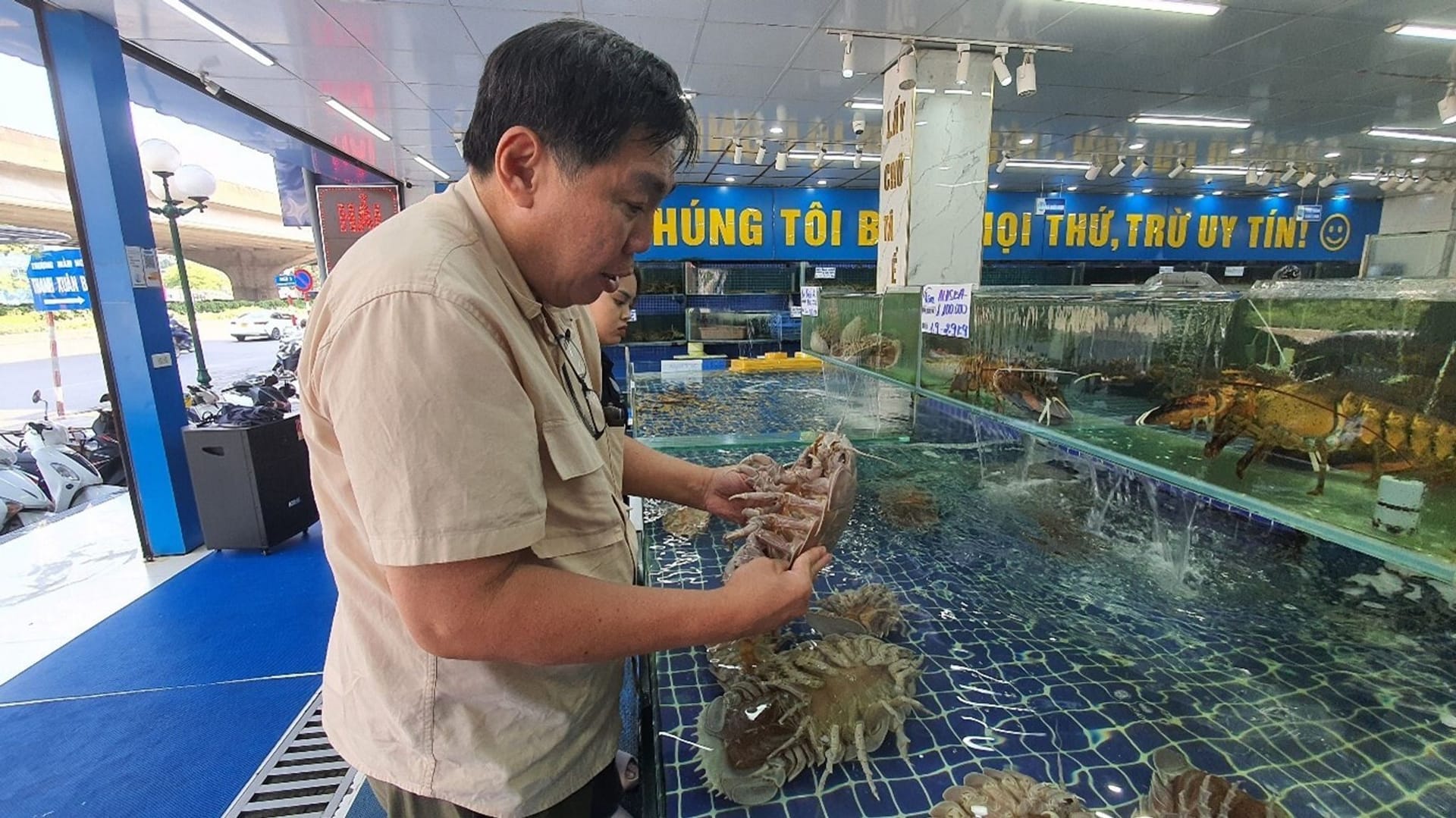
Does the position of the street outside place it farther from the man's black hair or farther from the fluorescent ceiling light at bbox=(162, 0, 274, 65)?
the man's black hair

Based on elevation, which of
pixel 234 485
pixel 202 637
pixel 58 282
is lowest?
pixel 202 637

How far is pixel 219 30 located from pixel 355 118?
239cm

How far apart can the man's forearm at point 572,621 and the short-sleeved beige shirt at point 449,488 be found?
0.11 feet

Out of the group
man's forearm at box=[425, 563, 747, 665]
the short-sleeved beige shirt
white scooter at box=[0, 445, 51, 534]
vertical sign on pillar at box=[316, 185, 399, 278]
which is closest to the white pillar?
the short-sleeved beige shirt

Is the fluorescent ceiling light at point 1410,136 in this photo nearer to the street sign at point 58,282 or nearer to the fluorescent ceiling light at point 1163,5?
the fluorescent ceiling light at point 1163,5

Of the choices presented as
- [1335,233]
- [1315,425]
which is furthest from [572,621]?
[1335,233]

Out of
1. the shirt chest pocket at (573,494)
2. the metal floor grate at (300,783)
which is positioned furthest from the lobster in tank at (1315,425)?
the metal floor grate at (300,783)

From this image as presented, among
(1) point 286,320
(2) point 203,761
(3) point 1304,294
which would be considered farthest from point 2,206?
(3) point 1304,294

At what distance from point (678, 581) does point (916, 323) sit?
1.76 metres

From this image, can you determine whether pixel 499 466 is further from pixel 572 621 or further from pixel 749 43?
pixel 749 43

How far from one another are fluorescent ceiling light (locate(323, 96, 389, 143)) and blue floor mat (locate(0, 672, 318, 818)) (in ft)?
19.7

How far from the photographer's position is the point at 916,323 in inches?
116

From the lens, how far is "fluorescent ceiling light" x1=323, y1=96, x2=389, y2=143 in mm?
6496

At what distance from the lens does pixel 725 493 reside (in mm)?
1637
